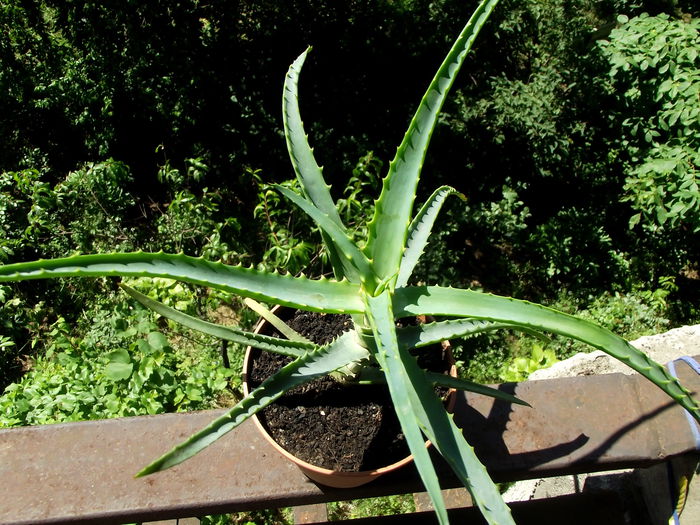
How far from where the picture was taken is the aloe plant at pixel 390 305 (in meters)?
0.78

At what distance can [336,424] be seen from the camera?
3.92ft

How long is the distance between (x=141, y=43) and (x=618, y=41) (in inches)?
90.7

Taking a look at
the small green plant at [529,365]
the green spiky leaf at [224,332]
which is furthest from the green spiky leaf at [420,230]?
the small green plant at [529,365]

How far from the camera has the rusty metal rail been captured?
113 centimetres

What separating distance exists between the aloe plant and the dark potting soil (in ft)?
0.55

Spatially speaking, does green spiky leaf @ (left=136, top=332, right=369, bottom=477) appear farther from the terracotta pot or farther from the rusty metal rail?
the rusty metal rail

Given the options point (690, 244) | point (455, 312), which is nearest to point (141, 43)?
point (455, 312)

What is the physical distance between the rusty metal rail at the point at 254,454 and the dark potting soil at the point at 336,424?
7 centimetres

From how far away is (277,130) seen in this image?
3082mm

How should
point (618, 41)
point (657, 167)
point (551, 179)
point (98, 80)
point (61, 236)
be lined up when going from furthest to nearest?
1. point (551, 179)
2. point (98, 80)
3. point (61, 236)
4. point (618, 41)
5. point (657, 167)

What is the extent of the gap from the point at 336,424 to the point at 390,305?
1.53ft

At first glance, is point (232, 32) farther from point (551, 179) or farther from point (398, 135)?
point (551, 179)

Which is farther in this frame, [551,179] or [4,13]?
[551,179]

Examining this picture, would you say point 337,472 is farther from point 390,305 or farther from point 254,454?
point 390,305
